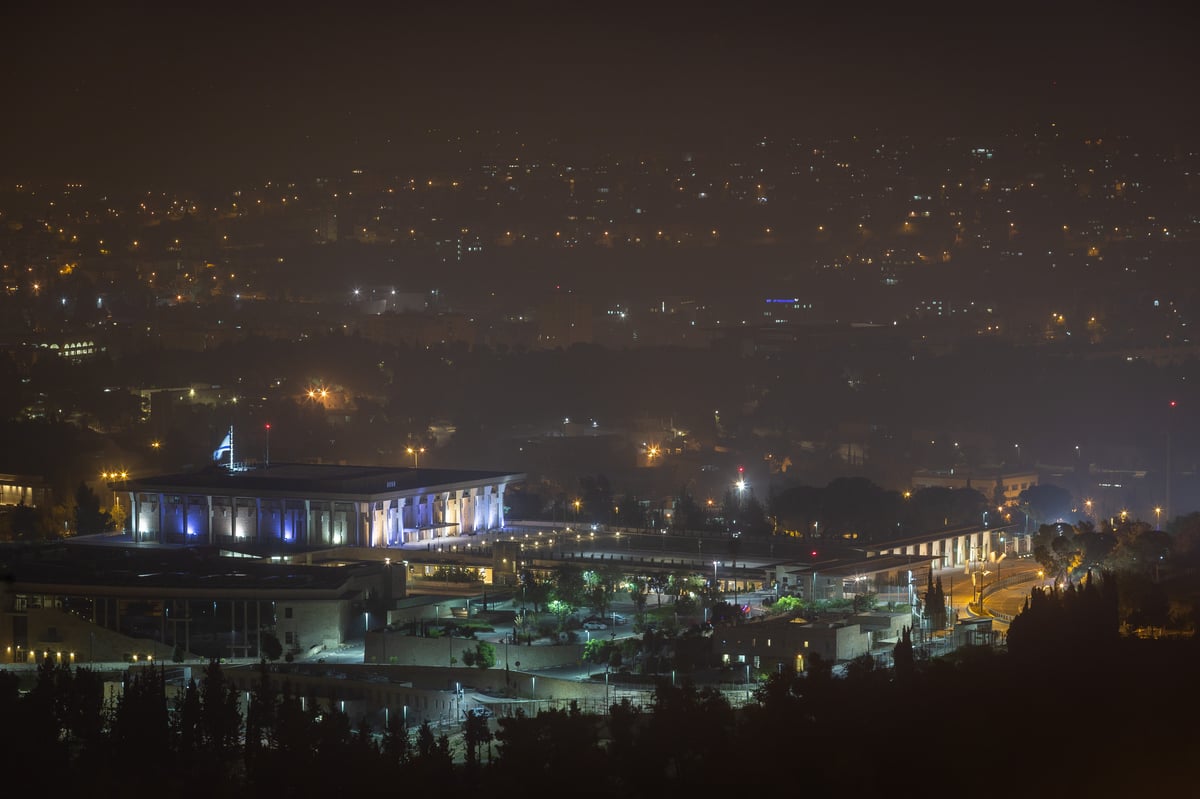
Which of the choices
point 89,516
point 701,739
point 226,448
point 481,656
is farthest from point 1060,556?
point 89,516

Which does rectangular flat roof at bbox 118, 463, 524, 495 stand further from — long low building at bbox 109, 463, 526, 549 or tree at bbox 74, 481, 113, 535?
tree at bbox 74, 481, 113, 535

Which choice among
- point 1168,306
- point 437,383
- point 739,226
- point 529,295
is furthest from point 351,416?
point 739,226

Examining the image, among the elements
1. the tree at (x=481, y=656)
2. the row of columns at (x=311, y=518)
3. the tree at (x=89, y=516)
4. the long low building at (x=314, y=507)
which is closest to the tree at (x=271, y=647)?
the tree at (x=481, y=656)

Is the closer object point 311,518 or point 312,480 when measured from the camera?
point 311,518

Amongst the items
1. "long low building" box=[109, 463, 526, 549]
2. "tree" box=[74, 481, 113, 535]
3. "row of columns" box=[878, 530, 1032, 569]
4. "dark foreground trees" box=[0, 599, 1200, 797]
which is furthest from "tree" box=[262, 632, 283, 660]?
"tree" box=[74, 481, 113, 535]

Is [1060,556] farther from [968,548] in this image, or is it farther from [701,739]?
[701,739]

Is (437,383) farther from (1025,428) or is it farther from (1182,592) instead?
(1182,592)

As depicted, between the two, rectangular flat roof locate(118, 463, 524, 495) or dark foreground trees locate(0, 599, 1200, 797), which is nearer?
dark foreground trees locate(0, 599, 1200, 797)

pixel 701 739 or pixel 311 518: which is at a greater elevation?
pixel 311 518
